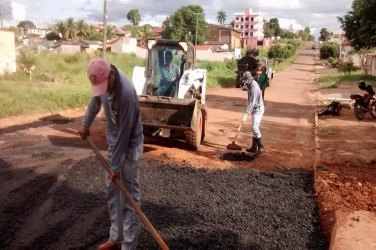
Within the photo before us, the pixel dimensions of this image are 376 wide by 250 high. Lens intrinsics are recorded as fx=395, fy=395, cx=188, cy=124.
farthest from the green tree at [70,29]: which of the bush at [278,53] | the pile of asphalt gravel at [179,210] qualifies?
the pile of asphalt gravel at [179,210]

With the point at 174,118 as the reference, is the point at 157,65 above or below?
above

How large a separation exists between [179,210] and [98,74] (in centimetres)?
261

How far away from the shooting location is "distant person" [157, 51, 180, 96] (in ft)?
32.2

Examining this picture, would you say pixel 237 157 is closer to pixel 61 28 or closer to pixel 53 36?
pixel 61 28

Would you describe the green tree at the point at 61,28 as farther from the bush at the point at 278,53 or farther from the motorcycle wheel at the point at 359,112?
the motorcycle wheel at the point at 359,112

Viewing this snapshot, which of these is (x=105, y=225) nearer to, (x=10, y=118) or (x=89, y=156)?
(x=89, y=156)

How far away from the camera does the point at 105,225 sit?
4.65 m

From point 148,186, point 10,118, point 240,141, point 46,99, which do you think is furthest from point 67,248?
point 46,99

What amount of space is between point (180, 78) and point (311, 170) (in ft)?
12.5

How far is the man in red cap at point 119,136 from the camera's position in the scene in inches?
131

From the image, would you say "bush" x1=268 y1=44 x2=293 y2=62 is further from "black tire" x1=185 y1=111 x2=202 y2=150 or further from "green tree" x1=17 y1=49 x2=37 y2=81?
"black tire" x1=185 y1=111 x2=202 y2=150

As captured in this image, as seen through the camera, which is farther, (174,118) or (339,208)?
(174,118)

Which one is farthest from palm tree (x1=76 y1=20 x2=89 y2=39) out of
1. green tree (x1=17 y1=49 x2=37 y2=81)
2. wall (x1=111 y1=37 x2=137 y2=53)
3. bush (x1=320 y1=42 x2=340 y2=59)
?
green tree (x1=17 y1=49 x2=37 y2=81)

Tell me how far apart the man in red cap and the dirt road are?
46 cm
